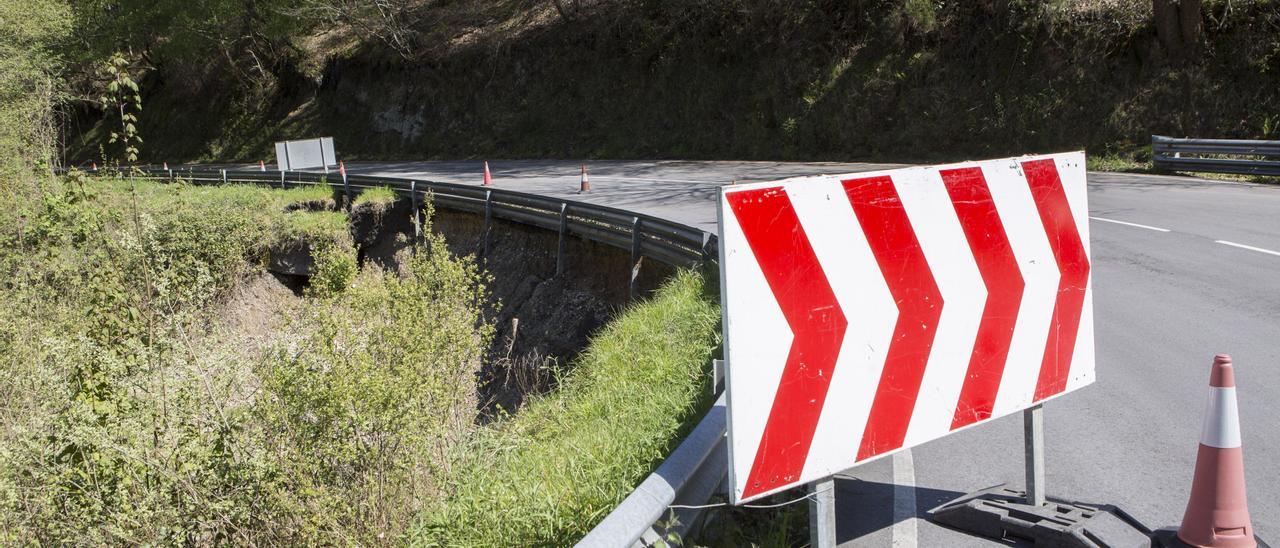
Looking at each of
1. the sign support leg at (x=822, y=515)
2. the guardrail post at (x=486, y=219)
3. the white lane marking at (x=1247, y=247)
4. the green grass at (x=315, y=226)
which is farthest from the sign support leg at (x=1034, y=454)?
the green grass at (x=315, y=226)

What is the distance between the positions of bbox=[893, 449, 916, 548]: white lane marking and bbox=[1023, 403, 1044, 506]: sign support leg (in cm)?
54

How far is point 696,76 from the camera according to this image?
28562 millimetres

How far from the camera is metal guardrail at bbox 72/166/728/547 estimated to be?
10.6ft

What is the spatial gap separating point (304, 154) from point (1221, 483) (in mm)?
26263

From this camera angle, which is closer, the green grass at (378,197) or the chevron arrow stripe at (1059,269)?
the chevron arrow stripe at (1059,269)

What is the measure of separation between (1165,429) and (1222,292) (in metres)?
3.90

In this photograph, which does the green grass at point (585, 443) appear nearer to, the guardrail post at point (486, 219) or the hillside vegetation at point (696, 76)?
the guardrail post at point (486, 219)

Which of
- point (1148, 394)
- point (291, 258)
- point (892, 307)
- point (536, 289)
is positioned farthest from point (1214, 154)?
point (291, 258)

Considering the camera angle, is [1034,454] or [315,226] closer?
[1034,454]

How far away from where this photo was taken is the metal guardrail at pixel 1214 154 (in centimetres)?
1577

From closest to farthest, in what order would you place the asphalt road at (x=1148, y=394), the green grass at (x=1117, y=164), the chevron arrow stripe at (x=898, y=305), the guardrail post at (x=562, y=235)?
the chevron arrow stripe at (x=898, y=305)
the asphalt road at (x=1148, y=394)
the guardrail post at (x=562, y=235)
the green grass at (x=1117, y=164)

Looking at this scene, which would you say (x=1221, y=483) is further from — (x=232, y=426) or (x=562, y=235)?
(x=562, y=235)

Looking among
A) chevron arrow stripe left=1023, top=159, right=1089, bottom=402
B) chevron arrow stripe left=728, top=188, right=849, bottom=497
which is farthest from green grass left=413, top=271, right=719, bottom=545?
chevron arrow stripe left=1023, top=159, right=1089, bottom=402

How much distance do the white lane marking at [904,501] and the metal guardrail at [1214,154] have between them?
13.8 metres
